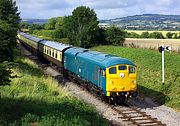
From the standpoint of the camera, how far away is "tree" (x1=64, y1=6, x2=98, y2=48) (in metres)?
61.9

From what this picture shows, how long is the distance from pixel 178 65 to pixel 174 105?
9.11m

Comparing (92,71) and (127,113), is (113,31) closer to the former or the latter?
(92,71)

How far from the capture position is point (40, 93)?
2188 cm

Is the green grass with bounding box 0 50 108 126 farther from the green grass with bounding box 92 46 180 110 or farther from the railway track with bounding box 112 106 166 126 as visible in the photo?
the green grass with bounding box 92 46 180 110

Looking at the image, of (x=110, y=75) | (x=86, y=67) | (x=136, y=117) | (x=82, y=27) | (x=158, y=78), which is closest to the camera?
(x=136, y=117)

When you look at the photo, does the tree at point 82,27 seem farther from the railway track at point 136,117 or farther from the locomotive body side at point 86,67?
the railway track at point 136,117

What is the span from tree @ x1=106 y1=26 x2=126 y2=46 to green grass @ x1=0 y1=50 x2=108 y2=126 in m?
37.1

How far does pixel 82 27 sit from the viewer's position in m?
62.5

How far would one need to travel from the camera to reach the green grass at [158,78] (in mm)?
24308

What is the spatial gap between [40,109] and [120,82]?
624 centimetres

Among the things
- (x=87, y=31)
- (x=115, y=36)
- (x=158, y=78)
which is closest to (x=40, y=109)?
(x=158, y=78)

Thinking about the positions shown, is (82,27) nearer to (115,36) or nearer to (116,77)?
(115,36)

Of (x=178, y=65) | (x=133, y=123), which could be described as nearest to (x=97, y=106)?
(x=133, y=123)

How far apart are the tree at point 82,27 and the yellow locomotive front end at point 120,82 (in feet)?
132
